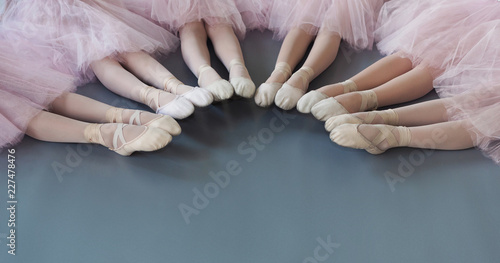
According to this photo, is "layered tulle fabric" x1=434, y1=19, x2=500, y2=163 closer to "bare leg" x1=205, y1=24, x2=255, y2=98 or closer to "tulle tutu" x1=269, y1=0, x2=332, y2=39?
"tulle tutu" x1=269, y1=0, x2=332, y2=39

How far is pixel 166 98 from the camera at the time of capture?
1.41 m

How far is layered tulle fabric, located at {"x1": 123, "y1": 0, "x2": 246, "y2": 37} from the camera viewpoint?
1610 mm

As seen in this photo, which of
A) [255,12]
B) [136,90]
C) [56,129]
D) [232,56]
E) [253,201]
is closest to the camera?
[253,201]

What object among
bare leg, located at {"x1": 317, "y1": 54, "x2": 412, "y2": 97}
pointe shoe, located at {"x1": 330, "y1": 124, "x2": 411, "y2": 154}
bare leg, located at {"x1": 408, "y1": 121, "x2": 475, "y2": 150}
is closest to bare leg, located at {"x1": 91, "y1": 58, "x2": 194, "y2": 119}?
pointe shoe, located at {"x1": 330, "y1": 124, "x2": 411, "y2": 154}

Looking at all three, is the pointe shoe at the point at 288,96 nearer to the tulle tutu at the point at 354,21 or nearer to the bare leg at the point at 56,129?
the tulle tutu at the point at 354,21

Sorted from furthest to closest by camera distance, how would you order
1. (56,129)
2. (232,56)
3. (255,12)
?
1. (255,12)
2. (232,56)
3. (56,129)

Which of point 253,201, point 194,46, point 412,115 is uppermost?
point 194,46

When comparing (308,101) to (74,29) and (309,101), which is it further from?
(74,29)

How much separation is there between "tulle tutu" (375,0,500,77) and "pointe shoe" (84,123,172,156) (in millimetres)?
878


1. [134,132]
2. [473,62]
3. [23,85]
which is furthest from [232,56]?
[473,62]

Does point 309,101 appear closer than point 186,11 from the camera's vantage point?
Yes

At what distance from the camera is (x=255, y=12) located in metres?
1.74

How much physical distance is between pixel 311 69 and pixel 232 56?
0.29 metres

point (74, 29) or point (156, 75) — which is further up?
point (74, 29)
